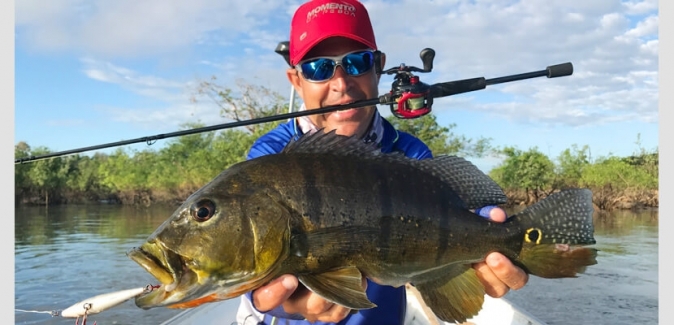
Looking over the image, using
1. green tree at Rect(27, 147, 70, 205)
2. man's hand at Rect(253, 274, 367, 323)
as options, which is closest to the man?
man's hand at Rect(253, 274, 367, 323)

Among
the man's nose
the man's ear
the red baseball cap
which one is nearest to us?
the red baseball cap

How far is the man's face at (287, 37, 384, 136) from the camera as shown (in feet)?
10.4

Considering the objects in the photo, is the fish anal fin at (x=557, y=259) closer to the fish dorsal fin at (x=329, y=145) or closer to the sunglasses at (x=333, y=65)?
the fish dorsal fin at (x=329, y=145)

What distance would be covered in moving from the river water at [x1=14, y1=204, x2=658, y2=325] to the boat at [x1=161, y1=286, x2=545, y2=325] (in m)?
0.19

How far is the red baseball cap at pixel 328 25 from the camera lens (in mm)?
3062

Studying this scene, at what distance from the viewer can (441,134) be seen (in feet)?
126

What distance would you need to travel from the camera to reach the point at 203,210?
194cm

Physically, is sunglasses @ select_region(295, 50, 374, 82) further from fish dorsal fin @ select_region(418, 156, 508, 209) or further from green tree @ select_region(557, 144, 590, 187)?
green tree @ select_region(557, 144, 590, 187)

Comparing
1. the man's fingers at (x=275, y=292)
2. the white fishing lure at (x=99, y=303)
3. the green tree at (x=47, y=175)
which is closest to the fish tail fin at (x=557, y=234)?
the man's fingers at (x=275, y=292)

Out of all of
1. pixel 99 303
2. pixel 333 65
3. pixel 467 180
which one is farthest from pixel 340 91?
pixel 99 303

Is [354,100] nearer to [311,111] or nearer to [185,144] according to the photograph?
[311,111]

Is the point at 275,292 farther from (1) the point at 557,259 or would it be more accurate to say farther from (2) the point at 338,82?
(2) the point at 338,82

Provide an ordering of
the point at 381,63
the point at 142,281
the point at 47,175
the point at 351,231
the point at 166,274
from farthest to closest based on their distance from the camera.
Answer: the point at 47,175 → the point at 142,281 → the point at 381,63 → the point at 351,231 → the point at 166,274

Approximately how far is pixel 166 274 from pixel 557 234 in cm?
167
